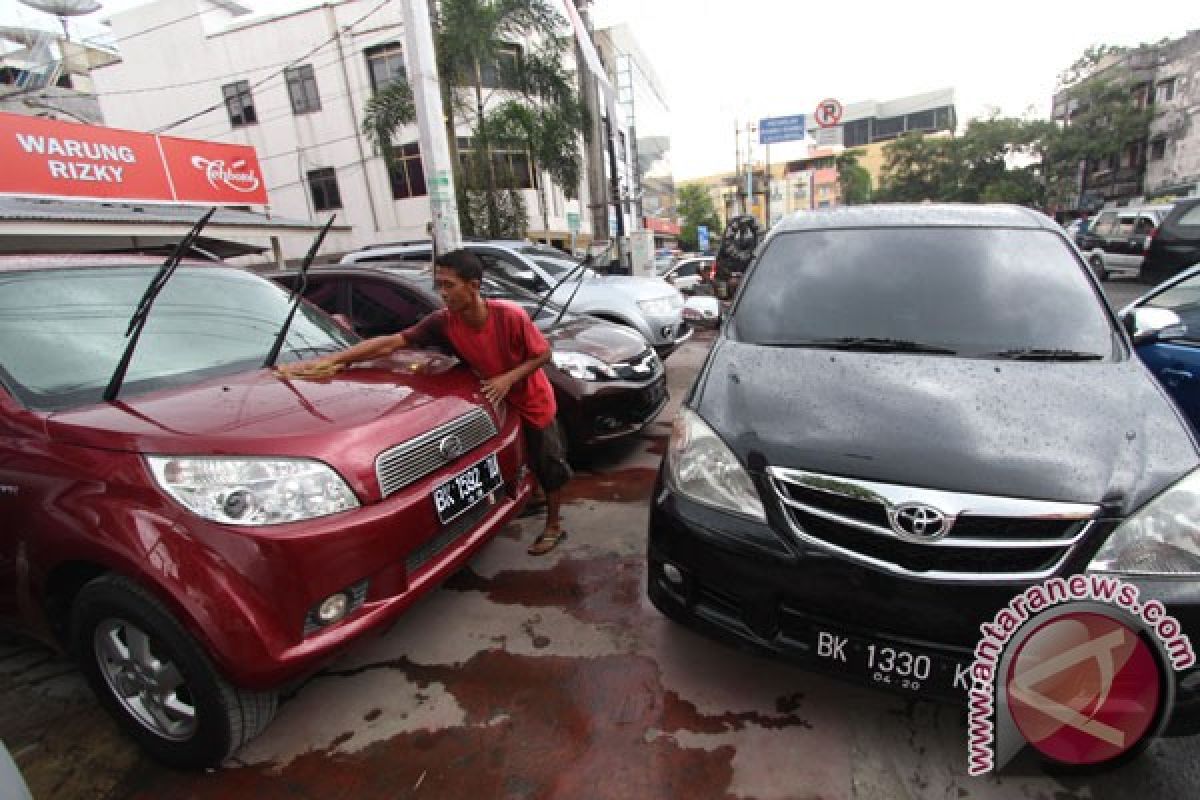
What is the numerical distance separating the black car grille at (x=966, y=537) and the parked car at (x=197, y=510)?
1294 mm

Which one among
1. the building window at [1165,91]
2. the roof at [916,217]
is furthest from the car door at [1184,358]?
the building window at [1165,91]

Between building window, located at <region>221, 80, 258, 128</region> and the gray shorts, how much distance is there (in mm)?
23785

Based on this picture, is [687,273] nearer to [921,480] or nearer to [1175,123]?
[921,480]

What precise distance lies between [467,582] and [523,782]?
1.16 m

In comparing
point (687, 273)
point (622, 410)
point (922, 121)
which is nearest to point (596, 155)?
point (687, 273)

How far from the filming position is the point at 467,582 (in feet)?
9.02

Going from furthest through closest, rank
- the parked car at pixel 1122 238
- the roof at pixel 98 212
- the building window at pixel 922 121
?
the building window at pixel 922 121 → the parked car at pixel 1122 238 → the roof at pixel 98 212

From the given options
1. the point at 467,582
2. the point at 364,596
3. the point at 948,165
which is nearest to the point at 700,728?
the point at 364,596

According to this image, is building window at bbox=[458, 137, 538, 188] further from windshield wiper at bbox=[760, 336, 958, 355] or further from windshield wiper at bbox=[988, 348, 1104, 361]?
windshield wiper at bbox=[988, 348, 1104, 361]

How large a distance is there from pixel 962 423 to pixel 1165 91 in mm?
41504

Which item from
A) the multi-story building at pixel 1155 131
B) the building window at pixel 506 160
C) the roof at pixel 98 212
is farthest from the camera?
the multi-story building at pixel 1155 131

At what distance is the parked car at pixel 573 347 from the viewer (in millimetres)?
3660

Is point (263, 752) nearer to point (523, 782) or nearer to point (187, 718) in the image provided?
point (187, 718)

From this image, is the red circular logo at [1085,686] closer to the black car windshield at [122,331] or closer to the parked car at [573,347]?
the parked car at [573,347]
